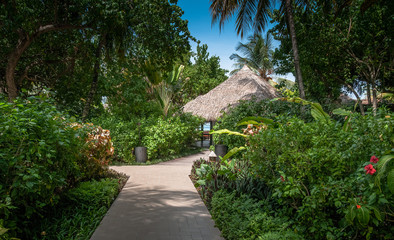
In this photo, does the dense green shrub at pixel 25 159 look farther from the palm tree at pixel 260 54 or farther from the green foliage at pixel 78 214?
the palm tree at pixel 260 54

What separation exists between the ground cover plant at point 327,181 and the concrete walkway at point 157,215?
40cm

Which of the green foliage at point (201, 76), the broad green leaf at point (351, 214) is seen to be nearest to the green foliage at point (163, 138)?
the broad green leaf at point (351, 214)

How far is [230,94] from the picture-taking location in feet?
55.9

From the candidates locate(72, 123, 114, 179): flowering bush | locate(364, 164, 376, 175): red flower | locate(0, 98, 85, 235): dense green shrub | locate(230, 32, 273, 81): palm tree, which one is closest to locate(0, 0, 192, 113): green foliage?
locate(72, 123, 114, 179): flowering bush

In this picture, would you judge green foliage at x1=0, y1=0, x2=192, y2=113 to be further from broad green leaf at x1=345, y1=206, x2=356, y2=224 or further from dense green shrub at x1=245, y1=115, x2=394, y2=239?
broad green leaf at x1=345, y1=206, x2=356, y2=224

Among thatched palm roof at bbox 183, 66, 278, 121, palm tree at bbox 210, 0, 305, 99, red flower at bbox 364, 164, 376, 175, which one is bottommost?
red flower at bbox 364, 164, 376, 175

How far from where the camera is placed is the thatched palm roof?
15898 millimetres

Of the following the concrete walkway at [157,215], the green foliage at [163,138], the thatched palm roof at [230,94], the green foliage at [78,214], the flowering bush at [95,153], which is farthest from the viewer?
the thatched palm roof at [230,94]

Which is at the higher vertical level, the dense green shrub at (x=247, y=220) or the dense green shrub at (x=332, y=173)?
the dense green shrub at (x=332, y=173)

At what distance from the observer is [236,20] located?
12852mm

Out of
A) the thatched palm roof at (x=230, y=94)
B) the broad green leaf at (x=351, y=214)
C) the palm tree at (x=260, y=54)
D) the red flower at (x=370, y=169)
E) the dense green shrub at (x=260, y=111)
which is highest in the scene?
the palm tree at (x=260, y=54)

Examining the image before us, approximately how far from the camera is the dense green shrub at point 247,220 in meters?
3.07

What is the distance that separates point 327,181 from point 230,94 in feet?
47.0

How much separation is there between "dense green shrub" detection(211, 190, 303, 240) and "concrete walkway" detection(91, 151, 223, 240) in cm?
24
